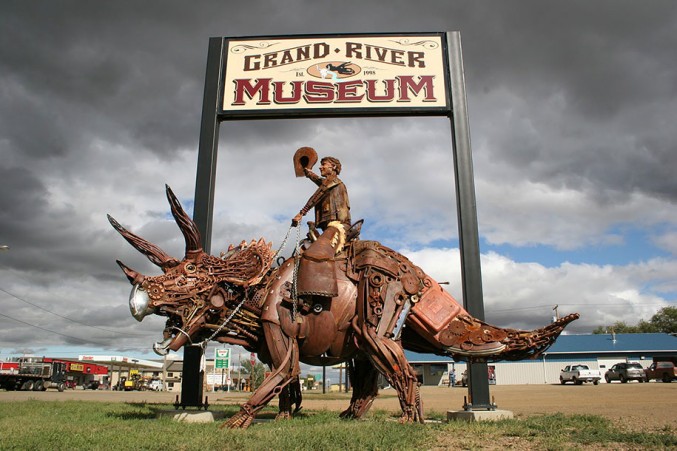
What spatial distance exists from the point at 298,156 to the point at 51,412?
6.15 metres

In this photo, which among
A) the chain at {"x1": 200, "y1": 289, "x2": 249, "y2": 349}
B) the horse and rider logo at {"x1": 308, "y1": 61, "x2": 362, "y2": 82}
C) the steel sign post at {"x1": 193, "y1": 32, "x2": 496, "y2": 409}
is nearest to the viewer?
the chain at {"x1": 200, "y1": 289, "x2": 249, "y2": 349}

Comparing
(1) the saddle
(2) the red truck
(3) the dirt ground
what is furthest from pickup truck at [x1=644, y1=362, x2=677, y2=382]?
(2) the red truck

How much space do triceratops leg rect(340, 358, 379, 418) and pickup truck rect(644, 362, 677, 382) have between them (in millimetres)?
30807

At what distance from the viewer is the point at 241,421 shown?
634cm

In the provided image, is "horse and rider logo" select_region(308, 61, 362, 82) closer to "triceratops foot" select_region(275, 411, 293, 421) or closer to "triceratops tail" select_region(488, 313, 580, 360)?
"triceratops tail" select_region(488, 313, 580, 360)

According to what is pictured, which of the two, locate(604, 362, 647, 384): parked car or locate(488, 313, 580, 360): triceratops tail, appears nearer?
locate(488, 313, 580, 360): triceratops tail

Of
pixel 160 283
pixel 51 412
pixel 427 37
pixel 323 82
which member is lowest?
pixel 51 412

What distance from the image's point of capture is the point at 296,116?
10.2m

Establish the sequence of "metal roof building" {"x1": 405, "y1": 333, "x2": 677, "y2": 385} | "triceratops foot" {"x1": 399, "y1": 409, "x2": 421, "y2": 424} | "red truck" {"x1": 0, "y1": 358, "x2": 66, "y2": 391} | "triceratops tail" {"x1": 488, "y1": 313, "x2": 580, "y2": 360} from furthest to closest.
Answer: "metal roof building" {"x1": 405, "y1": 333, "x2": 677, "y2": 385} → "red truck" {"x1": 0, "y1": 358, "x2": 66, "y2": 391} → "triceratops tail" {"x1": 488, "y1": 313, "x2": 580, "y2": 360} → "triceratops foot" {"x1": 399, "y1": 409, "x2": 421, "y2": 424}

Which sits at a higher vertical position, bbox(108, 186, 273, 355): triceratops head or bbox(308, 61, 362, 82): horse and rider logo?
bbox(308, 61, 362, 82): horse and rider logo

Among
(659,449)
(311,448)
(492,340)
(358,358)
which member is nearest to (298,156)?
(358,358)

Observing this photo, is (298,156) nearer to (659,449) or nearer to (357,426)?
(357,426)

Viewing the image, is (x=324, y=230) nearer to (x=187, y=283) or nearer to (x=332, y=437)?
(x=187, y=283)

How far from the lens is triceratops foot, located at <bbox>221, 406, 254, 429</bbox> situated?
6.29 m
